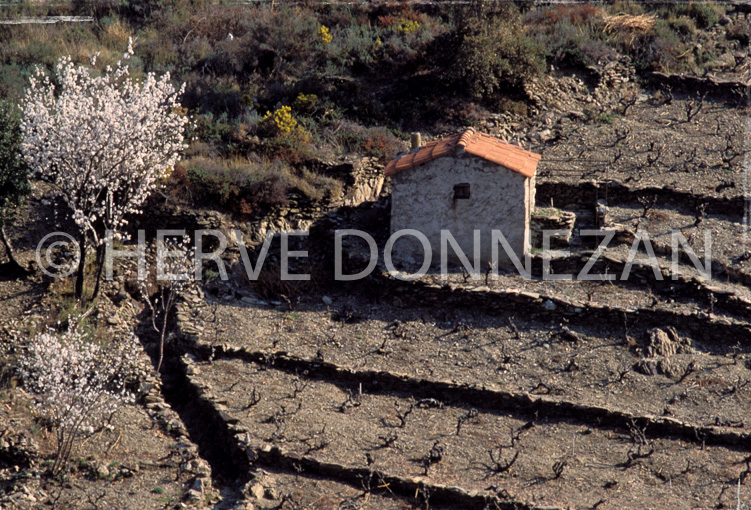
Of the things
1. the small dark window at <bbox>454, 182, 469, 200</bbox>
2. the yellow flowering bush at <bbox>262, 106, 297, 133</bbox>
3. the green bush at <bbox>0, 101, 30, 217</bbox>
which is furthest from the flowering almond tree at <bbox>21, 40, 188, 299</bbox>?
the small dark window at <bbox>454, 182, 469, 200</bbox>

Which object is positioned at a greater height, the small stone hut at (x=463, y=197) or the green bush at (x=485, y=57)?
the green bush at (x=485, y=57)

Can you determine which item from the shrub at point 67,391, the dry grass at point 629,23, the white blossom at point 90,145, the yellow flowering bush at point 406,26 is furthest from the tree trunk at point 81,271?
the dry grass at point 629,23

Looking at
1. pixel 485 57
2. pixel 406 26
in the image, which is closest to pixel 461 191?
pixel 485 57

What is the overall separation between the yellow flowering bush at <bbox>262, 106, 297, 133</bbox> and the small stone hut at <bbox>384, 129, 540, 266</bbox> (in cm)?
462

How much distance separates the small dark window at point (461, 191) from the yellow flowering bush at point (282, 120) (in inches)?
226

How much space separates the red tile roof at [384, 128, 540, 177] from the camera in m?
17.2

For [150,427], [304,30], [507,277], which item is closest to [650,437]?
[507,277]

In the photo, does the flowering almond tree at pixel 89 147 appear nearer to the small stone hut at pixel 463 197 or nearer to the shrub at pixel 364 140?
the small stone hut at pixel 463 197

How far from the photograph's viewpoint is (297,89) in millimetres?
24391

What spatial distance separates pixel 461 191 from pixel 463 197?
5.2 inches

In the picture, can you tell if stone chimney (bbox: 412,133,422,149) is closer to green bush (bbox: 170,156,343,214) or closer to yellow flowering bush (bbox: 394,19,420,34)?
green bush (bbox: 170,156,343,214)

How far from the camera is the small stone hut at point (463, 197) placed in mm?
17312

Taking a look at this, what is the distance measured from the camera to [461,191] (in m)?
17.5

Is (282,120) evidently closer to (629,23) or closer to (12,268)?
(12,268)
